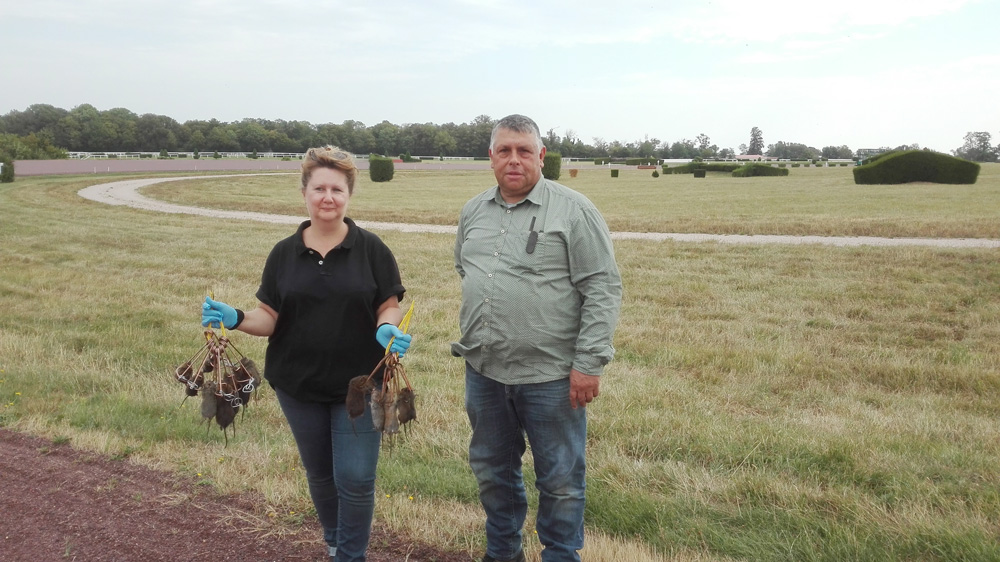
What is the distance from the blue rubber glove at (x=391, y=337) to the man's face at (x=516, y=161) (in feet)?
2.34

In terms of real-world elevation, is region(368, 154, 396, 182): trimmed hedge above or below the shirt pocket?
below

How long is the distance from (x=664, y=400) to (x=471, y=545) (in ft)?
8.58

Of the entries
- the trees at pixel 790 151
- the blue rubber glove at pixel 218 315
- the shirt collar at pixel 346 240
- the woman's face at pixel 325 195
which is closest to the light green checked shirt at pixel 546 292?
the shirt collar at pixel 346 240

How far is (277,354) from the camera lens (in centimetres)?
332

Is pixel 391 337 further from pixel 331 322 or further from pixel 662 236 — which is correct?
pixel 662 236

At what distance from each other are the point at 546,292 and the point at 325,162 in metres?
1.04

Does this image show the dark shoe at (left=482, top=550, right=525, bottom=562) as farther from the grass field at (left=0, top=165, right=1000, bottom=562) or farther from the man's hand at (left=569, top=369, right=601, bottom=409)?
the man's hand at (left=569, top=369, right=601, bottom=409)

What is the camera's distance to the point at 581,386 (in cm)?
308

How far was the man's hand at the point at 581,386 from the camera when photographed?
3.07m

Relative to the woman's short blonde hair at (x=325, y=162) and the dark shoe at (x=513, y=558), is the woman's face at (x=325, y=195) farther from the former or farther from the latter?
the dark shoe at (x=513, y=558)

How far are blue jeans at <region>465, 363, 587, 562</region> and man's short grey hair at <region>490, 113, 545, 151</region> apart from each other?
96cm

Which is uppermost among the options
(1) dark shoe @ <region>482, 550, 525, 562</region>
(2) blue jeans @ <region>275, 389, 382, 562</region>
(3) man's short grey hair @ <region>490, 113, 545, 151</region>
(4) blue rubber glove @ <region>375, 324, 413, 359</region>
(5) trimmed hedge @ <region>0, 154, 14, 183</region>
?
(3) man's short grey hair @ <region>490, 113, 545, 151</region>

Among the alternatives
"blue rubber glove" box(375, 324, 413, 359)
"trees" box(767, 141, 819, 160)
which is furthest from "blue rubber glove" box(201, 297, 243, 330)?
"trees" box(767, 141, 819, 160)

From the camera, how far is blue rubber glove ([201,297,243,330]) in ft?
10.4
